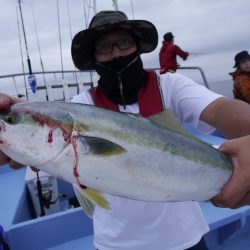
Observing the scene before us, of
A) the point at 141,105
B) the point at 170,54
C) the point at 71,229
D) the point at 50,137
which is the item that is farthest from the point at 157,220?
the point at 170,54

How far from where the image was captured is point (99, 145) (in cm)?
146

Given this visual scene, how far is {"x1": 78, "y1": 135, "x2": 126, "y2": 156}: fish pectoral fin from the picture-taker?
1.45m

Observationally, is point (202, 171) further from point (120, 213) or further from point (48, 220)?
point (48, 220)

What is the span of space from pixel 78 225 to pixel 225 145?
2.39 meters

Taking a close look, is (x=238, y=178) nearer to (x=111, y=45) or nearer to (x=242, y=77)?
(x=111, y=45)

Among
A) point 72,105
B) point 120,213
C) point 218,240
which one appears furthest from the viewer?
point 218,240

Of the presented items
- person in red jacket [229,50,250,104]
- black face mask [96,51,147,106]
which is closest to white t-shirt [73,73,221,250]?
black face mask [96,51,147,106]

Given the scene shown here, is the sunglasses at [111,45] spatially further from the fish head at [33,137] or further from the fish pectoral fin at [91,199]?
the fish pectoral fin at [91,199]

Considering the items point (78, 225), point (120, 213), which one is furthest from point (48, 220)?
point (120, 213)

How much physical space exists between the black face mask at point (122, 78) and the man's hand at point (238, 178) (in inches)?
32.4

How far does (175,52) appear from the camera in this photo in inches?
399

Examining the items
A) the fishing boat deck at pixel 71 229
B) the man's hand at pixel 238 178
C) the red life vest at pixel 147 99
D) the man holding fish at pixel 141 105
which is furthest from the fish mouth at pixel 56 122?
the fishing boat deck at pixel 71 229

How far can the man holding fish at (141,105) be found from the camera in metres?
1.97

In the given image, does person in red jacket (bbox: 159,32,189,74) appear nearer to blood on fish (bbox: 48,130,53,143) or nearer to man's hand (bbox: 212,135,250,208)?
man's hand (bbox: 212,135,250,208)
